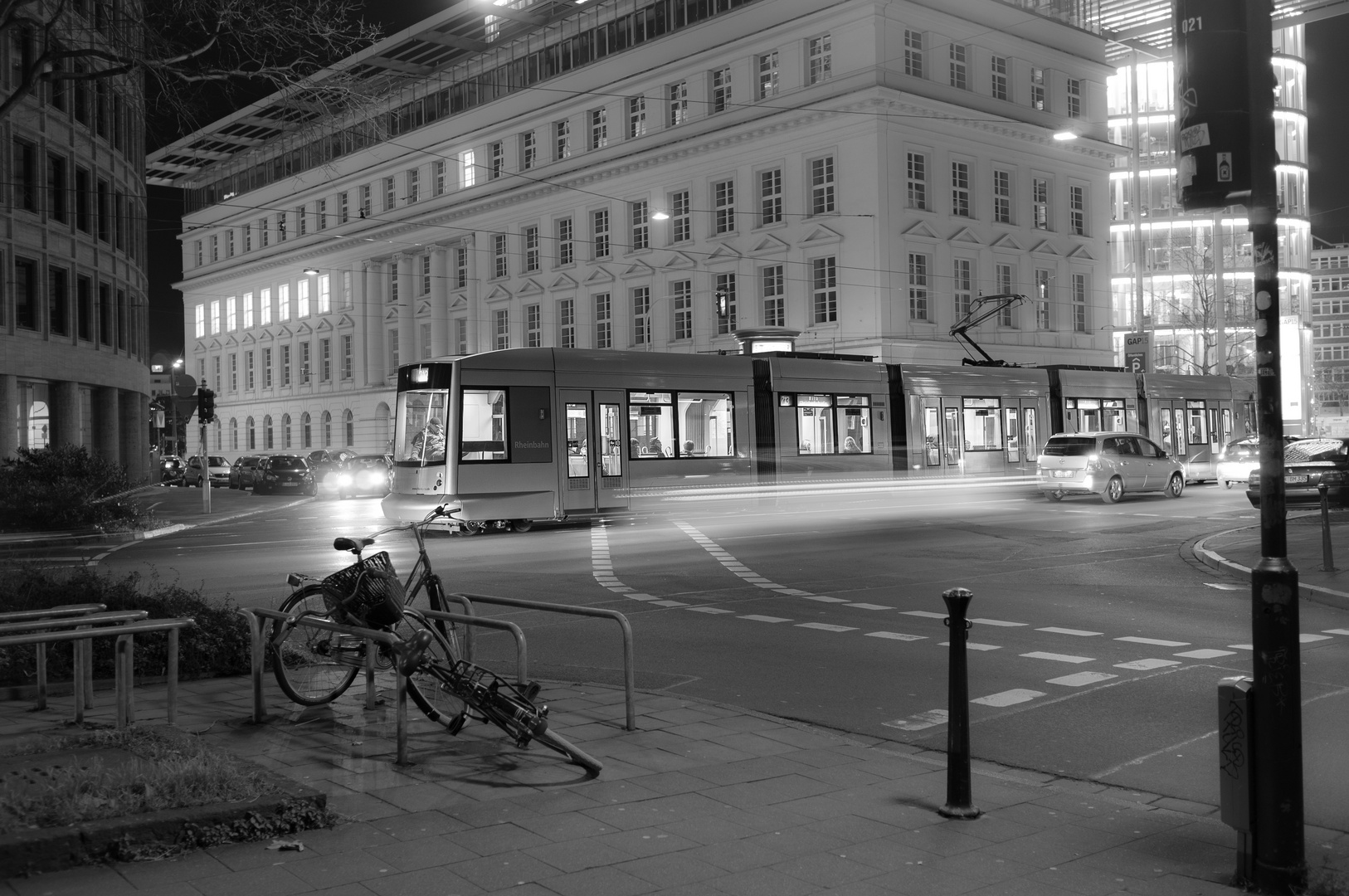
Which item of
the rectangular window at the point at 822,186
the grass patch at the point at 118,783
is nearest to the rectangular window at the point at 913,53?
the rectangular window at the point at 822,186

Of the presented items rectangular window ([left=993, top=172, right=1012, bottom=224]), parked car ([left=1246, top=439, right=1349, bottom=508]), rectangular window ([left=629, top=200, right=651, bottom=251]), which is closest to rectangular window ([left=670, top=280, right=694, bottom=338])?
rectangular window ([left=629, top=200, right=651, bottom=251])

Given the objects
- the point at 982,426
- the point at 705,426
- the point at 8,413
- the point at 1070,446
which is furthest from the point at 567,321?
the point at 705,426

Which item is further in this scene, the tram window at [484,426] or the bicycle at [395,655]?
the tram window at [484,426]

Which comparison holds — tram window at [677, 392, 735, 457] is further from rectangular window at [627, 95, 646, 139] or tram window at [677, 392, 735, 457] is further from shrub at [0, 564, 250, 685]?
rectangular window at [627, 95, 646, 139]

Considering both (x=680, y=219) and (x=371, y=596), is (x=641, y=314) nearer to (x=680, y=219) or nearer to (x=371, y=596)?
(x=680, y=219)

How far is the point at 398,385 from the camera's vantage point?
26.4 m

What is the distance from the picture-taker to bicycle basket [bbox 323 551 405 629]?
25.0ft

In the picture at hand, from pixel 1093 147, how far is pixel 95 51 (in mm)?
61046

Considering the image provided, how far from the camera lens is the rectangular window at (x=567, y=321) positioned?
69.0m

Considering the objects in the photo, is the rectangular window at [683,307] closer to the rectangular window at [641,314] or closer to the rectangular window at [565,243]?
the rectangular window at [641,314]

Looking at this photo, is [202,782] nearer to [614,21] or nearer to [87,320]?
[87,320]

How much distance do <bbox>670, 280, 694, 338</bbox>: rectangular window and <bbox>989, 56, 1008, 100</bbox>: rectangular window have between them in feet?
55.9

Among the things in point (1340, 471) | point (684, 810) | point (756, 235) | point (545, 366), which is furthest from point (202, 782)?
point (756, 235)

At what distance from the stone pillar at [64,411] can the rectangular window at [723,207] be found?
31115 mm
